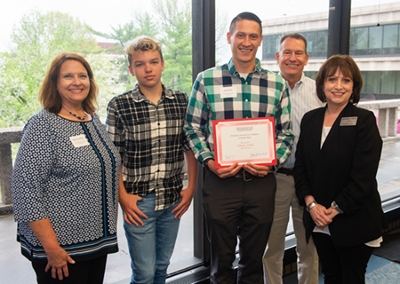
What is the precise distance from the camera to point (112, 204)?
1631 millimetres

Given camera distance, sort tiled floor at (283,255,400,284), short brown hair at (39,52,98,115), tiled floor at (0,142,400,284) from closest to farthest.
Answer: short brown hair at (39,52,98,115) < tiled floor at (0,142,400,284) < tiled floor at (283,255,400,284)

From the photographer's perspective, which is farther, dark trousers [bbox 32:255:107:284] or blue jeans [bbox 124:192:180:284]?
blue jeans [bbox 124:192:180:284]

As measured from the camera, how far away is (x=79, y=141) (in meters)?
1.53

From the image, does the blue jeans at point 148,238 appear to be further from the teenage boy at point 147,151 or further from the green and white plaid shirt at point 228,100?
the green and white plaid shirt at point 228,100

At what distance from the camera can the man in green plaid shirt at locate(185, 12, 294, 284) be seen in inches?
71.5

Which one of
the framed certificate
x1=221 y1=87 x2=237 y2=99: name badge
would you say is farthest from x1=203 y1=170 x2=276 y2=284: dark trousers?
x1=221 y1=87 x2=237 y2=99: name badge

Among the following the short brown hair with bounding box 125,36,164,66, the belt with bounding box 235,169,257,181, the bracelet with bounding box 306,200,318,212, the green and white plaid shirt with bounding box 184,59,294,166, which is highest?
the short brown hair with bounding box 125,36,164,66

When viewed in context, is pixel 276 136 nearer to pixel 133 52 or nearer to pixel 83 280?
pixel 133 52

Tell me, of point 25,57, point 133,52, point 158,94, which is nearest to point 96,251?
point 158,94

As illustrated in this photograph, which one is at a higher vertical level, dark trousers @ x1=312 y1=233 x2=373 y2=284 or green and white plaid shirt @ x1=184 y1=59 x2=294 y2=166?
green and white plaid shirt @ x1=184 y1=59 x2=294 y2=166

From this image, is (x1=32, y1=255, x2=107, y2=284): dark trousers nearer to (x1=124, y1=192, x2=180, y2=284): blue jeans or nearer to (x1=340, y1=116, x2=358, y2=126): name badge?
(x1=124, y1=192, x2=180, y2=284): blue jeans

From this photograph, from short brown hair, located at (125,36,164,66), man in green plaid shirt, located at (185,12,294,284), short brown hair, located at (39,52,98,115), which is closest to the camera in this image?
short brown hair, located at (39,52,98,115)

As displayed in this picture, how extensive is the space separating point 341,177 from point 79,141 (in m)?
1.22

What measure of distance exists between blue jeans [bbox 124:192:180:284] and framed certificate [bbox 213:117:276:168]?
38 centimetres
